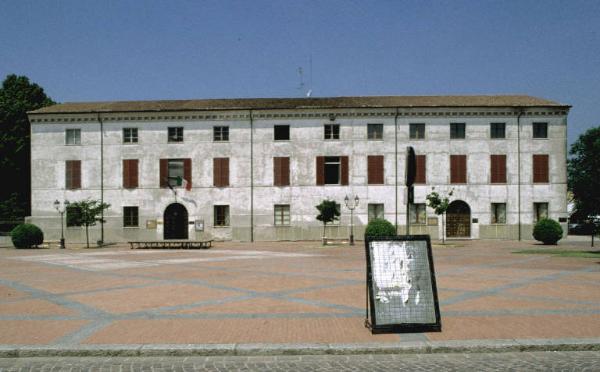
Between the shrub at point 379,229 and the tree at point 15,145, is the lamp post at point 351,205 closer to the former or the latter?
the shrub at point 379,229

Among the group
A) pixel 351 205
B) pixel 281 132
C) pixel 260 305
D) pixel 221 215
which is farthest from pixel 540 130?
pixel 260 305

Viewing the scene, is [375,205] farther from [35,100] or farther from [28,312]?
[35,100]

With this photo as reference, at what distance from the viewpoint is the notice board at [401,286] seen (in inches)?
312

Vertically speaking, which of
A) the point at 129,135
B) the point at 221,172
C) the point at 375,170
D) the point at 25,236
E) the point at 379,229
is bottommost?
the point at 25,236

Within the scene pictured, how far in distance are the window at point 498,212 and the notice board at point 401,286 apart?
31092 mm

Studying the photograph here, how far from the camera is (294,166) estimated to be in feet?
122

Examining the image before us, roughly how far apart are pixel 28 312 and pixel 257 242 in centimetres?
2681

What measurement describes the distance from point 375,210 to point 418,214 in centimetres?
319

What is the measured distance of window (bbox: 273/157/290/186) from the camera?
122 feet

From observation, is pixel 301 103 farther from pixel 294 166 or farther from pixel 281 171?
pixel 281 171

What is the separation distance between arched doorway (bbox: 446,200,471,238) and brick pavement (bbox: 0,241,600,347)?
1886 cm

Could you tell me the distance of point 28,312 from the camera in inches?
387

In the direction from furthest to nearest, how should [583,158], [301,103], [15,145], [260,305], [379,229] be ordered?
[583,158]
[15,145]
[301,103]
[379,229]
[260,305]

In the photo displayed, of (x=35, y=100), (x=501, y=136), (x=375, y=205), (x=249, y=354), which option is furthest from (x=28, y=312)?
(x=35, y=100)
